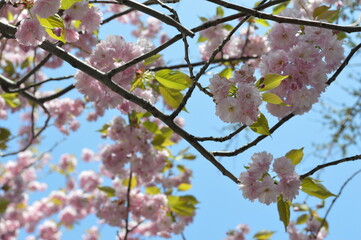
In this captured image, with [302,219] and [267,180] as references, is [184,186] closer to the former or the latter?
[302,219]

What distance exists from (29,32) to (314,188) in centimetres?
120

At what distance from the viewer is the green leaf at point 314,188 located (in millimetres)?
1501

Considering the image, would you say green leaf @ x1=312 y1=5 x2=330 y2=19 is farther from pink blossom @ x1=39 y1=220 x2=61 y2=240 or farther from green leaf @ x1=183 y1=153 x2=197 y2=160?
pink blossom @ x1=39 y1=220 x2=61 y2=240

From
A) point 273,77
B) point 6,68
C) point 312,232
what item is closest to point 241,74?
point 273,77

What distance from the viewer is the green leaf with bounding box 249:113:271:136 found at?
1.36m

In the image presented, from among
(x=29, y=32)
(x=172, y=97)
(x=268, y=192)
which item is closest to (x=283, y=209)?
(x=268, y=192)

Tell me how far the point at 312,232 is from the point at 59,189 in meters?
4.27

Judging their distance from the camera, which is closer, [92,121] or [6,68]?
[6,68]

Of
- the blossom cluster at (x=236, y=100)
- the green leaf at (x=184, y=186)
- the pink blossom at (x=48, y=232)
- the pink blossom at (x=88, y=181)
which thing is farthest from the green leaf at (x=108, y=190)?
the pink blossom at (x=48, y=232)

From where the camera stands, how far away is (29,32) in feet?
4.48

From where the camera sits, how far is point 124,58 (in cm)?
169

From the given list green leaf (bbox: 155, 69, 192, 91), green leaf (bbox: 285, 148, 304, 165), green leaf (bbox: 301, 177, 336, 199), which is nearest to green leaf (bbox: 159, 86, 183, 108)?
green leaf (bbox: 155, 69, 192, 91)

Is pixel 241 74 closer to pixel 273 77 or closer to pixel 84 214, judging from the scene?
pixel 273 77

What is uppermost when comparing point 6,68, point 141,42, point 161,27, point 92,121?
point 161,27
